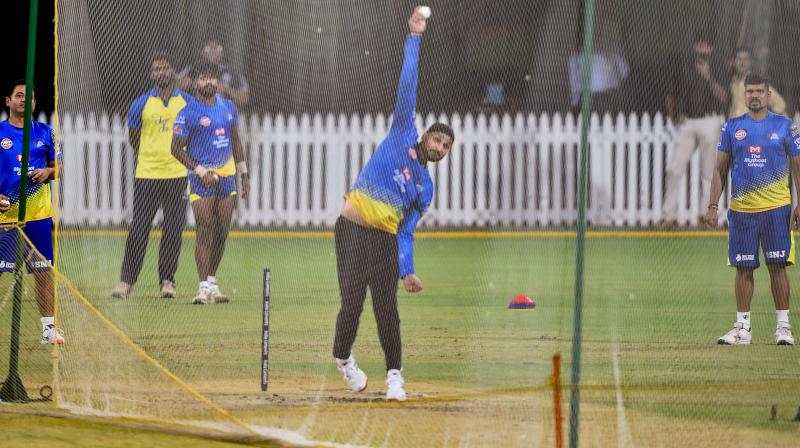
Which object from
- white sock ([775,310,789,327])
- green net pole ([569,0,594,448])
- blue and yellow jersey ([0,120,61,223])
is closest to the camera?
green net pole ([569,0,594,448])

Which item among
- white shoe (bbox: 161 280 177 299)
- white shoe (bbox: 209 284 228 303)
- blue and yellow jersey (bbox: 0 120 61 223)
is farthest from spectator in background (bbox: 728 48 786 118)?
blue and yellow jersey (bbox: 0 120 61 223)

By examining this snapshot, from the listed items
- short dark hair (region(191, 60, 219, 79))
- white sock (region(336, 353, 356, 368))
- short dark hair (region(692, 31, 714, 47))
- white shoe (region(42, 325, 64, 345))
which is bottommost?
white shoe (region(42, 325, 64, 345))

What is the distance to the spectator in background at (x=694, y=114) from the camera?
24.3 feet

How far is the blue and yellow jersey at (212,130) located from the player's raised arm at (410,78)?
42.4 inches

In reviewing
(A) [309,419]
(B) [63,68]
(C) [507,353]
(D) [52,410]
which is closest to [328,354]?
(A) [309,419]

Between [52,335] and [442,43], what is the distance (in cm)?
360

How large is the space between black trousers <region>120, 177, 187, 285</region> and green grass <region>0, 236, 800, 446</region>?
7cm

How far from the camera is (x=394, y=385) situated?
26.5 feet

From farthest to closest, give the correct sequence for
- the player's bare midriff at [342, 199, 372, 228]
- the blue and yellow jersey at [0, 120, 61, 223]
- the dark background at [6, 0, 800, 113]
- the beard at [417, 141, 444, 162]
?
1. the blue and yellow jersey at [0, 120, 61, 223]
2. the player's bare midriff at [342, 199, 372, 228]
3. the beard at [417, 141, 444, 162]
4. the dark background at [6, 0, 800, 113]

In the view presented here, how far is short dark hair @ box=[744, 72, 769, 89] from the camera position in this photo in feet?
25.3

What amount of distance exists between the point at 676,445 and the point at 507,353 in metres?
0.98

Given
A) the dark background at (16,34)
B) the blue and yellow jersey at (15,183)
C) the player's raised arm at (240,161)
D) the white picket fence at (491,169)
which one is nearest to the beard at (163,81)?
the white picket fence at (491,169)

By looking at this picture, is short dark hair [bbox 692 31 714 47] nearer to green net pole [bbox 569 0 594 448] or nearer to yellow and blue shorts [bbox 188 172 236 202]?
green net pole [bbox 569 0 594 448]

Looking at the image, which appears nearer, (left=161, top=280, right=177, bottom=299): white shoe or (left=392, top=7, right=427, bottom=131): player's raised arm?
(left=392, top=7, right=427, bottom=131): player's raised arm
